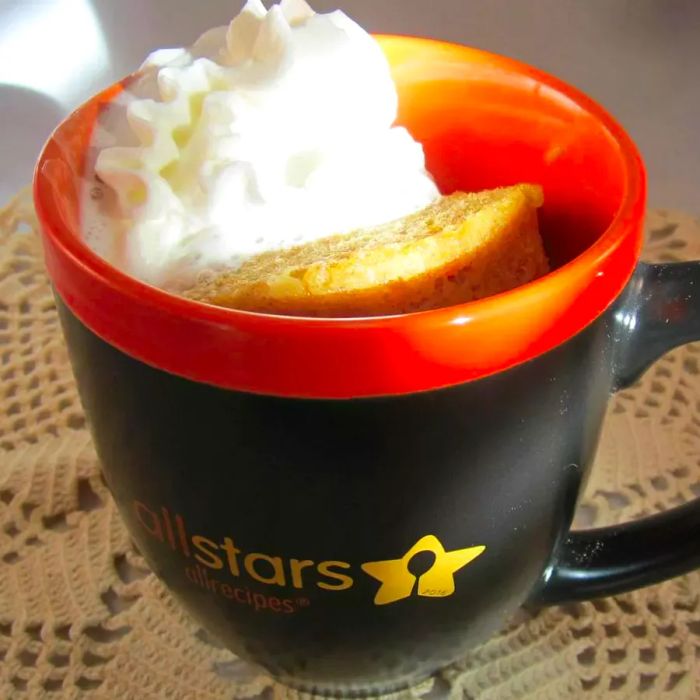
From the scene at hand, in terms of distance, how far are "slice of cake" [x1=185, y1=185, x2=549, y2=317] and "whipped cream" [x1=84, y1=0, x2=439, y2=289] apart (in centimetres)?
2

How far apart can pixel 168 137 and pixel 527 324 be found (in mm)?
185

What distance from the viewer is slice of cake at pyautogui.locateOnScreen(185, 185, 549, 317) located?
33 centimetres

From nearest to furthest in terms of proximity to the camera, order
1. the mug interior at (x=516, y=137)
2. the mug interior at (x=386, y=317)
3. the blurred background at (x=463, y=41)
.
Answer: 1. the mug interior at (x=386, y=317)
2. the mug interior at (x=516, y=137)
3. the blurred background at (x=463, y=41)

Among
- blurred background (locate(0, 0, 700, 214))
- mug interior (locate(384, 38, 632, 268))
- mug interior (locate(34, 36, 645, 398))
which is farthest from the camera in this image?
blurred background (locate(0, 0, 700, 214))

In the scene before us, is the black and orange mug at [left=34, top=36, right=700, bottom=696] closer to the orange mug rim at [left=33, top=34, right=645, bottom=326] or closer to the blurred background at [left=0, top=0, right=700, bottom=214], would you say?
the orange mug rim at [left=33, top=34, right=645, bottom=326]

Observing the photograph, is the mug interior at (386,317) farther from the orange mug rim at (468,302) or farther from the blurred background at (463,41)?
the blurred background at (463,41)

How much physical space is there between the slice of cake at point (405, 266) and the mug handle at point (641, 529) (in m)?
0.05

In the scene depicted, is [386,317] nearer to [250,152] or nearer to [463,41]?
[250,152]

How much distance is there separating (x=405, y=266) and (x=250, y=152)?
10 cm

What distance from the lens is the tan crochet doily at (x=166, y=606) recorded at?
0.44 m

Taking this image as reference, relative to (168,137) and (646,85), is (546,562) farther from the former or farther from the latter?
(646,85)

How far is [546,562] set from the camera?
40cm

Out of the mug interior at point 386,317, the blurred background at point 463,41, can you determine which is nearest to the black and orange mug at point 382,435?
the mug interior at point 386,317

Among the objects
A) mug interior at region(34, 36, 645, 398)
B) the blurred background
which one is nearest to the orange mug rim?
mug interior at region(34, 36, 645, 398)
